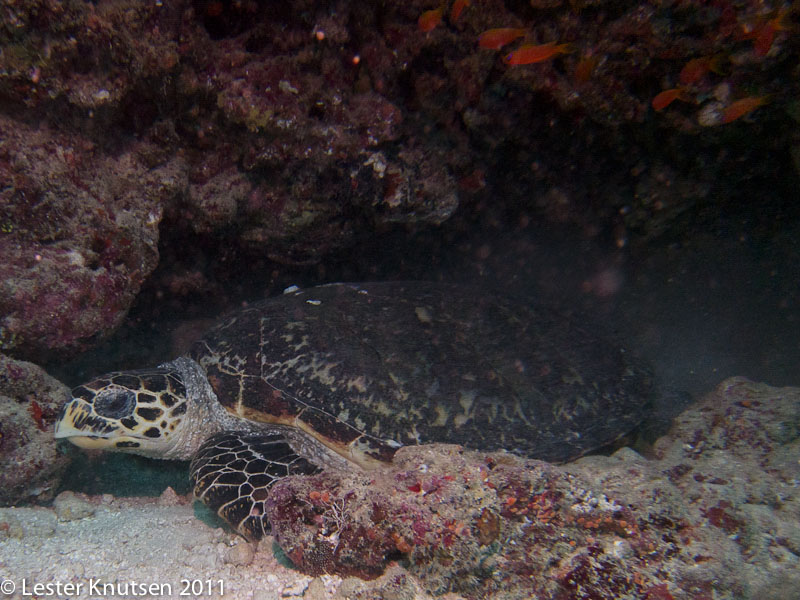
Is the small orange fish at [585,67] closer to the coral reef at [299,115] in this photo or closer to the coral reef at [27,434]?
the coral reef at [299,115]

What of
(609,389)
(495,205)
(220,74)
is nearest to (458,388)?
(609,389)

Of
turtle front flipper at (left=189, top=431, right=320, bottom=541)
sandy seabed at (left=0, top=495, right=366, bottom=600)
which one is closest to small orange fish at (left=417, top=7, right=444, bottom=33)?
turtle front flipper at (left=189, top=431, right=320, bottom=541)

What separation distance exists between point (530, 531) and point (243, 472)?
6.41 ft

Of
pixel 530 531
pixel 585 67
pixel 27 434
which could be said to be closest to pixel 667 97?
pixel 585 67

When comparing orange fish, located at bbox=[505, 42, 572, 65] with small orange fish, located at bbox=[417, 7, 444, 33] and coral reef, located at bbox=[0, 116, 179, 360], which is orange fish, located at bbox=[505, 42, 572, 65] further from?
coral reef, located at bbox=[0, 116, 179, 360]

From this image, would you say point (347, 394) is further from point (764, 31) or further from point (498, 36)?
point (764, 31)

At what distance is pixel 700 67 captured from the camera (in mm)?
2725

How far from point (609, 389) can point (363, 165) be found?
117 inches

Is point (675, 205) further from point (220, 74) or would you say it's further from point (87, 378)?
point (87, 378)

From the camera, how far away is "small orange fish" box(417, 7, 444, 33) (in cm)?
267

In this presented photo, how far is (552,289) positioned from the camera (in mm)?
5773

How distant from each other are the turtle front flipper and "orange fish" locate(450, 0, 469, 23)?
10.7ft

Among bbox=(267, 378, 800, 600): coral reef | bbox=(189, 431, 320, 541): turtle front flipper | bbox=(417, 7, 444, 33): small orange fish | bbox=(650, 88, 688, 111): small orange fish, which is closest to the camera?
bbox=(267, 378, 800, 600): coral reef

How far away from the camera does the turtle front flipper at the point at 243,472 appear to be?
2398mm
